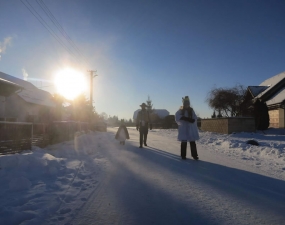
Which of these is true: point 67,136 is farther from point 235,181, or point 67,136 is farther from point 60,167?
point 235,181

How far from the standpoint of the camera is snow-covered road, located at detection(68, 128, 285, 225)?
120 inches

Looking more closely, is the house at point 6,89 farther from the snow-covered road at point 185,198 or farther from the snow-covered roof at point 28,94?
the snow-covered road at point 185,198

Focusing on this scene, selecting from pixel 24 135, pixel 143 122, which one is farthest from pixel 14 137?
pixel 143 122

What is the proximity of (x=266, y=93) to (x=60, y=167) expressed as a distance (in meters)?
22.6

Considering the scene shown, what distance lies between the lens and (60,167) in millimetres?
5914

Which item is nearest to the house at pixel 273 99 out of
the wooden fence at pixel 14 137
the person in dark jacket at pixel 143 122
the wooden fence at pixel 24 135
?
the person in dark jacket at pixel 143 122

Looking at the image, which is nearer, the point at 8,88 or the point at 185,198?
the point at 185,198

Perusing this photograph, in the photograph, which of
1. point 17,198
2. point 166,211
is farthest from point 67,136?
point 166,211

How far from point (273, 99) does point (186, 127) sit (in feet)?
57.5

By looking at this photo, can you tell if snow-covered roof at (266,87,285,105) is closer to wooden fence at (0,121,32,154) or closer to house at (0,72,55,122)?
wooden fence at (0,121,32,154)

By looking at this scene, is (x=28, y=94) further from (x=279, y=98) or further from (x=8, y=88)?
(x=279, y=98)

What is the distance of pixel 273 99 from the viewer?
21.8 m

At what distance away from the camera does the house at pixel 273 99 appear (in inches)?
803

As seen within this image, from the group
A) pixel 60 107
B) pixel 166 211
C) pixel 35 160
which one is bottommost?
pixel 166 211
